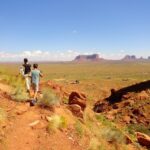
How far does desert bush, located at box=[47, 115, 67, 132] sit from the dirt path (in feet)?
0.51

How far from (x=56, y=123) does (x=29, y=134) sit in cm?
121

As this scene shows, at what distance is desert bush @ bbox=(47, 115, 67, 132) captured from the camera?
1055 centimetres

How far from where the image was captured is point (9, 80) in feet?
57.1

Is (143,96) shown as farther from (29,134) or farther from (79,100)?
(29,134)

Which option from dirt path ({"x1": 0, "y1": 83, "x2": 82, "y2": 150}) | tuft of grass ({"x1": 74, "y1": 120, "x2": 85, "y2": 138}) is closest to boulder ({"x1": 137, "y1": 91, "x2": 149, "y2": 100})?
tuft of grass ({"x1": 74, "y1": 120, "x2": 85, "y2": 138})

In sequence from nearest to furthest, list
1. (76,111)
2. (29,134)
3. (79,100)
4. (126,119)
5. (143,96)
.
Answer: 1. (29,134)
2. (76,111)
3. (79,100)
4. (126,119)
5. (143,96)

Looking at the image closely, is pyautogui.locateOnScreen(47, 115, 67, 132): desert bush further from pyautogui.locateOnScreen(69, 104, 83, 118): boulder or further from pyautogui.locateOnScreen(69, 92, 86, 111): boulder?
pyautogui.locateOnScreen(69, 92, 86, 111): boulder

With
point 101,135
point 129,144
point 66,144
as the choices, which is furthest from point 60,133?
point 129,144

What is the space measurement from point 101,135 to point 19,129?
3.85 metres

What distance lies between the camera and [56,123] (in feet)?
35.7

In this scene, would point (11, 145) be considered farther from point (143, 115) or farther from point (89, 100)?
point (89, 100)

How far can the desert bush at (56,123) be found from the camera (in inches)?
416

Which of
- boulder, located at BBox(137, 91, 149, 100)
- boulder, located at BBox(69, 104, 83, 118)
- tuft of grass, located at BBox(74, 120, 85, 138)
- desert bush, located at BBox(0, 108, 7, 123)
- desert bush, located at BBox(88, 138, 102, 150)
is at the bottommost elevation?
boulder, located at BBox(137, 91, 149, 100)

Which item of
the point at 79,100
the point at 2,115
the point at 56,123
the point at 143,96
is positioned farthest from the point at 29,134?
the point at 143,96
